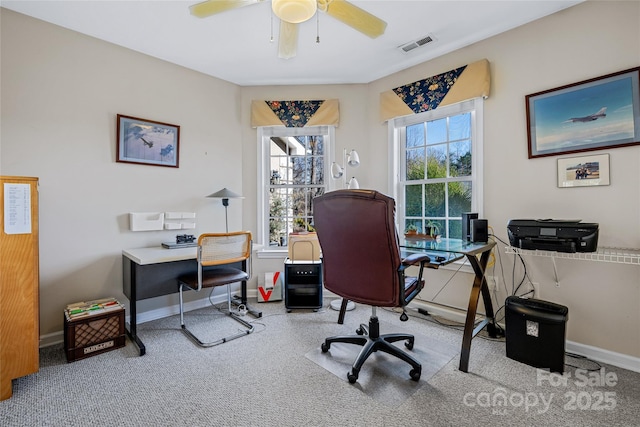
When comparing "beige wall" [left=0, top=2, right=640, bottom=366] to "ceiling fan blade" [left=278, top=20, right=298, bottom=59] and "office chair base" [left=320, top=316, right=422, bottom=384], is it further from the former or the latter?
"ceiling fan blade" [left=278, top=20, right=298, bottom=59]

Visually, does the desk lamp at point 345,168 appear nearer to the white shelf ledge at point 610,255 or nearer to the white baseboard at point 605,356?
the white shelf ledge at point 610,255

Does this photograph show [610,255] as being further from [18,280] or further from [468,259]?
[18,280]

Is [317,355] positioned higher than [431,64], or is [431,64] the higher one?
[431,64]

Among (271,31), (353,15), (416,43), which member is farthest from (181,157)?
(416,43)

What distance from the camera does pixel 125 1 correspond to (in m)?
2.07

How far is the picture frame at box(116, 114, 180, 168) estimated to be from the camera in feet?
8.59

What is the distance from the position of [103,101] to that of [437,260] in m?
3.10

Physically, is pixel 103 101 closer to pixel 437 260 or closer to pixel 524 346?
pixel 437 260

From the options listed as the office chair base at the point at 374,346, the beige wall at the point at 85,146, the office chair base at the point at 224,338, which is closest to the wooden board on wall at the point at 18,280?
the beige wall at the point at 85,146

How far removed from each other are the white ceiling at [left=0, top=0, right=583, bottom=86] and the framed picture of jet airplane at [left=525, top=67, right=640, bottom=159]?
0.66m

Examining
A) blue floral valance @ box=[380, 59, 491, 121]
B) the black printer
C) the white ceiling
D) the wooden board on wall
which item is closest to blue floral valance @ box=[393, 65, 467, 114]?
blue floral valance @ box=[380, 59, 491, 121]

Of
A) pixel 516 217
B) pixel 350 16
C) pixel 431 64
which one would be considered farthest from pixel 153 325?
pixel 431 64

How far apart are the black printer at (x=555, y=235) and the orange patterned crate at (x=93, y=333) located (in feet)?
9.92

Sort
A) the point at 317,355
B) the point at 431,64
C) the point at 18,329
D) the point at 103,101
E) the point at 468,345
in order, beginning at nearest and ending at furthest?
the point at 18,329
the point at 468,345
the point at 317,355
the point at 103,101
the point at 431,64
